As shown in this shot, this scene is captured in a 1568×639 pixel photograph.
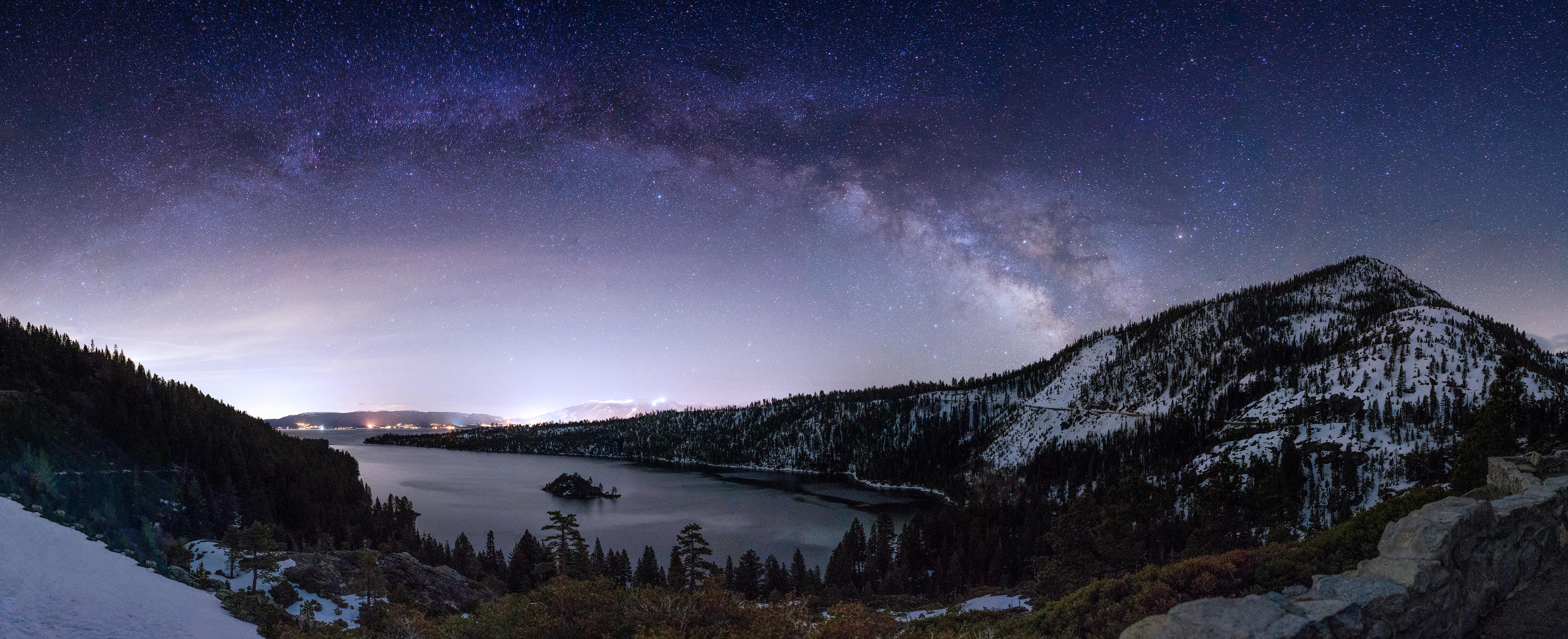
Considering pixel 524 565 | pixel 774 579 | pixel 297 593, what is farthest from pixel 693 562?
pixel 524 565

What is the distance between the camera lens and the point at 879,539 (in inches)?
3199

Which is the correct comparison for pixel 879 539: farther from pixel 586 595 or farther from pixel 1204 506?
pixel 586 595

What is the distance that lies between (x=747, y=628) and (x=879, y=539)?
70.9 m

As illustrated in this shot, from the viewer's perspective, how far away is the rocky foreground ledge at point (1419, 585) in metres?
8.84

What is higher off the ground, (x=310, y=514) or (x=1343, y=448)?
(x=1343, y=448)

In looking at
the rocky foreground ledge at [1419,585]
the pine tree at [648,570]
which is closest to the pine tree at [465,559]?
the pine tree at [648,570]

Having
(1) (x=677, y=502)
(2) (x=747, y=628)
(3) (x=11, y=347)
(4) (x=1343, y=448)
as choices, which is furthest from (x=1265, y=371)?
(3) (x=11, y=347)

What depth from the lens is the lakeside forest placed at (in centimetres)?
1598

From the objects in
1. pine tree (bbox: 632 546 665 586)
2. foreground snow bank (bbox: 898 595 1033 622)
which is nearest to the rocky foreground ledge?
foreground snow bank (bbox: 898 595 1033 622)

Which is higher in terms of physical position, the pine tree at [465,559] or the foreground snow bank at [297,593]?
the foreground snow bank at [297,593]

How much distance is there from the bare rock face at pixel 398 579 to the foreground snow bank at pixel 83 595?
33.1ft

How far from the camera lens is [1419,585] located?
398 inches

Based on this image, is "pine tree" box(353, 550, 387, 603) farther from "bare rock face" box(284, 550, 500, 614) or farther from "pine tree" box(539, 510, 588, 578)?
"pine tree" box(539, 510, 588, 578)

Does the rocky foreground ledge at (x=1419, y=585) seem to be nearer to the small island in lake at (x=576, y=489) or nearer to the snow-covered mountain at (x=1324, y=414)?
the snow-covered mountain at (x=1324, y=414)
